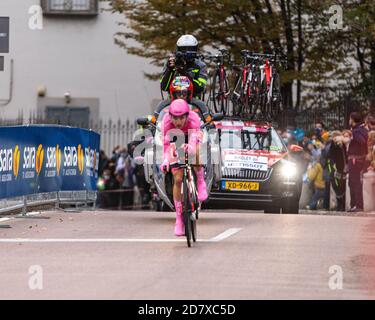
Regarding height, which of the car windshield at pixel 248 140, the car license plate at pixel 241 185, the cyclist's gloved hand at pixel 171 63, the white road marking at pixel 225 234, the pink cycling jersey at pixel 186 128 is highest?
the cyclist's gloved hand at pixel 171 63

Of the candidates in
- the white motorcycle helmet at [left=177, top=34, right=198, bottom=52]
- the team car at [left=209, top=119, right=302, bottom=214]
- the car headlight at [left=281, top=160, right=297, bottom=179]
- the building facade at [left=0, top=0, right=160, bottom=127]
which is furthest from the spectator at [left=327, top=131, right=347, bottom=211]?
the building facade at [left=0, top=0, right=160, bottom=127]

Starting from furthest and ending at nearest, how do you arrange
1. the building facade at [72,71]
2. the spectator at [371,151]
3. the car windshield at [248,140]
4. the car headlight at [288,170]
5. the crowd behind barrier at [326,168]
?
→ the building facade at [72,71] → the crowd behind barrier at [326,168] → the spectator at [371,151] → the car windshield at [248,140] → the car headlight at [288,170]

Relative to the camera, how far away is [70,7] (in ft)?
141

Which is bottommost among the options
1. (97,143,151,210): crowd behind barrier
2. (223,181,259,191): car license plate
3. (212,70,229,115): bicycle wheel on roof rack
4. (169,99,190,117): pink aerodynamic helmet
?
(97,143,151,210): crowd behind barrier

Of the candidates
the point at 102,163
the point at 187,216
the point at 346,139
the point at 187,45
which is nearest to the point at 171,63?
the point at 187,45

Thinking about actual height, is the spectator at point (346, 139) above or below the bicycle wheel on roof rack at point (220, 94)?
below

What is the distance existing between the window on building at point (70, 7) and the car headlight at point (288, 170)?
19952 millimetres

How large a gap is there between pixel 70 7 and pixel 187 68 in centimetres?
2318

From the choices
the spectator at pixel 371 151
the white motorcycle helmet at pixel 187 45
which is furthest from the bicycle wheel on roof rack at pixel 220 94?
the white motorcycle helmet at pixel 187 45

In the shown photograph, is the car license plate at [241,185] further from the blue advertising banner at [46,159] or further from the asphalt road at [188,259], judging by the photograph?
the blue advertising banner at [46,159]

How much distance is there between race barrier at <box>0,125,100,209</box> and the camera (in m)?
20.2

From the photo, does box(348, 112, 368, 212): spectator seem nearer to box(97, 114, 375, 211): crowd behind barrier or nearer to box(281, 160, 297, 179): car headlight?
box(97, 114, 375, 211): crowd behind barrier

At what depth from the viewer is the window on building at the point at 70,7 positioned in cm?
4278
